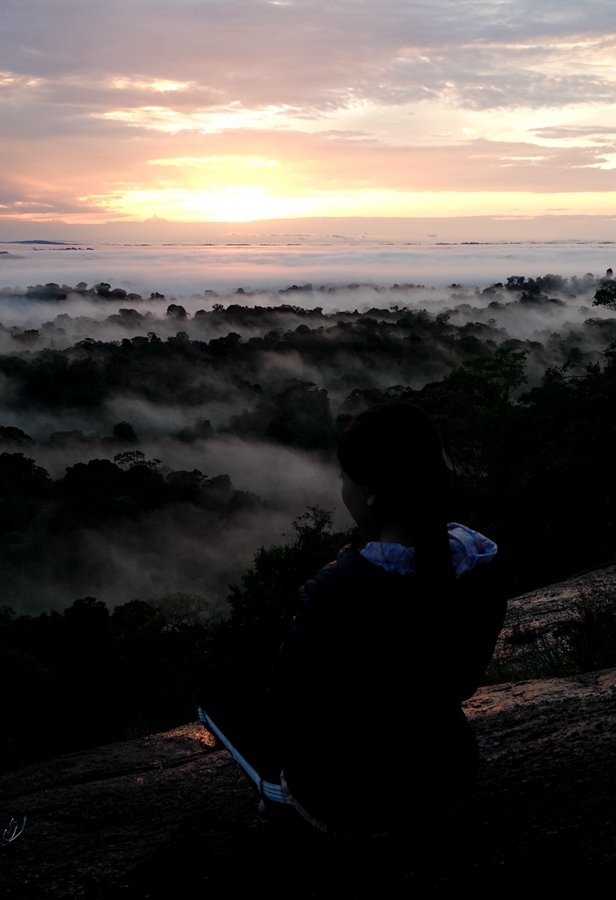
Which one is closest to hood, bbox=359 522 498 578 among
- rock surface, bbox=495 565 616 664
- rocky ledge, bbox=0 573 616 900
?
rocky ledge, bbox=0 573 616 900

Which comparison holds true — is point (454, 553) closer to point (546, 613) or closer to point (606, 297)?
point (546, 613)

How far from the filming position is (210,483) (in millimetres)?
64000

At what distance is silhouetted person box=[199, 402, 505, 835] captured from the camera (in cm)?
198

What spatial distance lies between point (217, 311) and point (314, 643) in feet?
590

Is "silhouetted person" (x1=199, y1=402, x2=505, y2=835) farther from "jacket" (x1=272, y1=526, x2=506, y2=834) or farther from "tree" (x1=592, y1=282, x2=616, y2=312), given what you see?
"tree" (x1=592, y1=282, x2=616, y2=312)

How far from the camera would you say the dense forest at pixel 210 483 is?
1819 centimetres

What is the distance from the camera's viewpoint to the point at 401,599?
197 cm

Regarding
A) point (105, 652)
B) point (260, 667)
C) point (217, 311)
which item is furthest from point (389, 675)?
point (217, 311)

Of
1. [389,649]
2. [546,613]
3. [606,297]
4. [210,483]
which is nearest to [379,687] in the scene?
[389,649]

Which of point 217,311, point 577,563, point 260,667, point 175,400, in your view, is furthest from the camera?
point 217,311

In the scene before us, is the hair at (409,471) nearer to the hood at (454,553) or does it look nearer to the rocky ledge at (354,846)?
the hood at (454,553)

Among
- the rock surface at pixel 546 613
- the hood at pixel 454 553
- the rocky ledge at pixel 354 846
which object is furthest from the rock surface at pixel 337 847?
the rock surface at pixel 546 613

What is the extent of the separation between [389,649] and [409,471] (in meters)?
0.48

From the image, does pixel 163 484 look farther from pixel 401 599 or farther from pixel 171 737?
pixel 401 599
